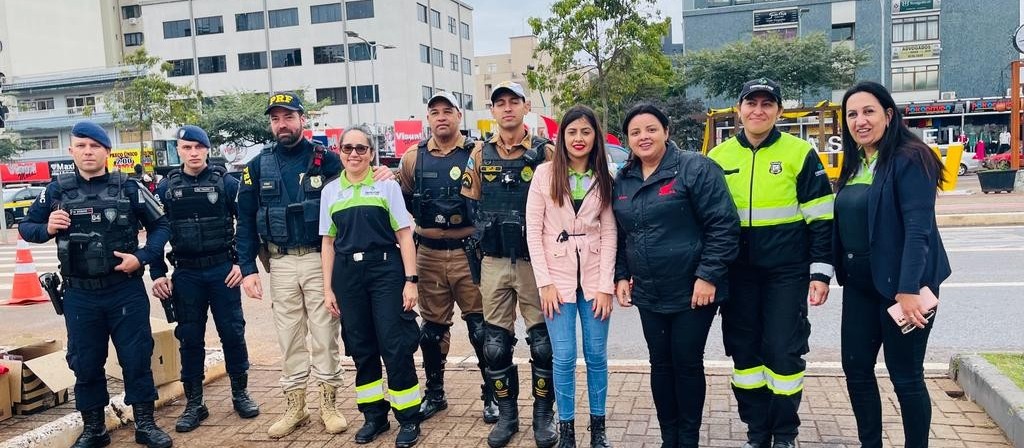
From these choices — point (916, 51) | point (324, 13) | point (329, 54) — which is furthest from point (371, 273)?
point (324, 13)

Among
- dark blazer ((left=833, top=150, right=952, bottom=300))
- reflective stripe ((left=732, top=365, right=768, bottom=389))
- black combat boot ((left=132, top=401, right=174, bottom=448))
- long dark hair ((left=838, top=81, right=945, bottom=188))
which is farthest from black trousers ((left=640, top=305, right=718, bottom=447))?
black combat boot ((left=132, top=401, right=174, bottom=448))

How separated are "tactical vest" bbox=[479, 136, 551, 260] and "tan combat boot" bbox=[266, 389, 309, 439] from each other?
5.17ft

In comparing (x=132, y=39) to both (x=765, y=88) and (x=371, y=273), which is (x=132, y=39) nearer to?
(x=371, y=273)

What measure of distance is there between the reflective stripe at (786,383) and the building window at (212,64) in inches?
2178

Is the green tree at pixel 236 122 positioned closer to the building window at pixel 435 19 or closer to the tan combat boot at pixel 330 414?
the building window at pixel 435 19

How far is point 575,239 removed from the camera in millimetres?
4004

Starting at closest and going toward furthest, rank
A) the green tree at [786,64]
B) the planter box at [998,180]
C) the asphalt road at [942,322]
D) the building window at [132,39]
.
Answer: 1. the asphalt road at [942,322]
2. the planter box at [998,180]
3. the green tree at [786,64]
4. the building window at [132,39]

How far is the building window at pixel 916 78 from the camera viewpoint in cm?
4381

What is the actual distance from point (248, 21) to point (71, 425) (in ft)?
174

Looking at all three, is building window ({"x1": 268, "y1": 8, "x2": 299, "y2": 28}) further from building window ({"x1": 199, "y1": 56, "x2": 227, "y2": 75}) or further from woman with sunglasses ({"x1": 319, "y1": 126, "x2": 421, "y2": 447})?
woman with sunglasses ({"x1": 319, "y1": 126, "x2": 421, "y2": 447})

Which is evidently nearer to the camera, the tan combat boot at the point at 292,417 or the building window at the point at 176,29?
the tan combat boot at the point at 292,417

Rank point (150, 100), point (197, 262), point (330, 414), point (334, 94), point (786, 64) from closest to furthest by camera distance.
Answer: point (330, 414), point (197, 262), point (150, 100), point (786, 64), point (334, 94)

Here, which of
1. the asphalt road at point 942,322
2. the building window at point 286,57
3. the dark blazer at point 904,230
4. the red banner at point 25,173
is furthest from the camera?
the building window at point 286,57

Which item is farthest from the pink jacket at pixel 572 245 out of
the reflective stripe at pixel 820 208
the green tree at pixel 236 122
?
the green tree at pixel 236 122
